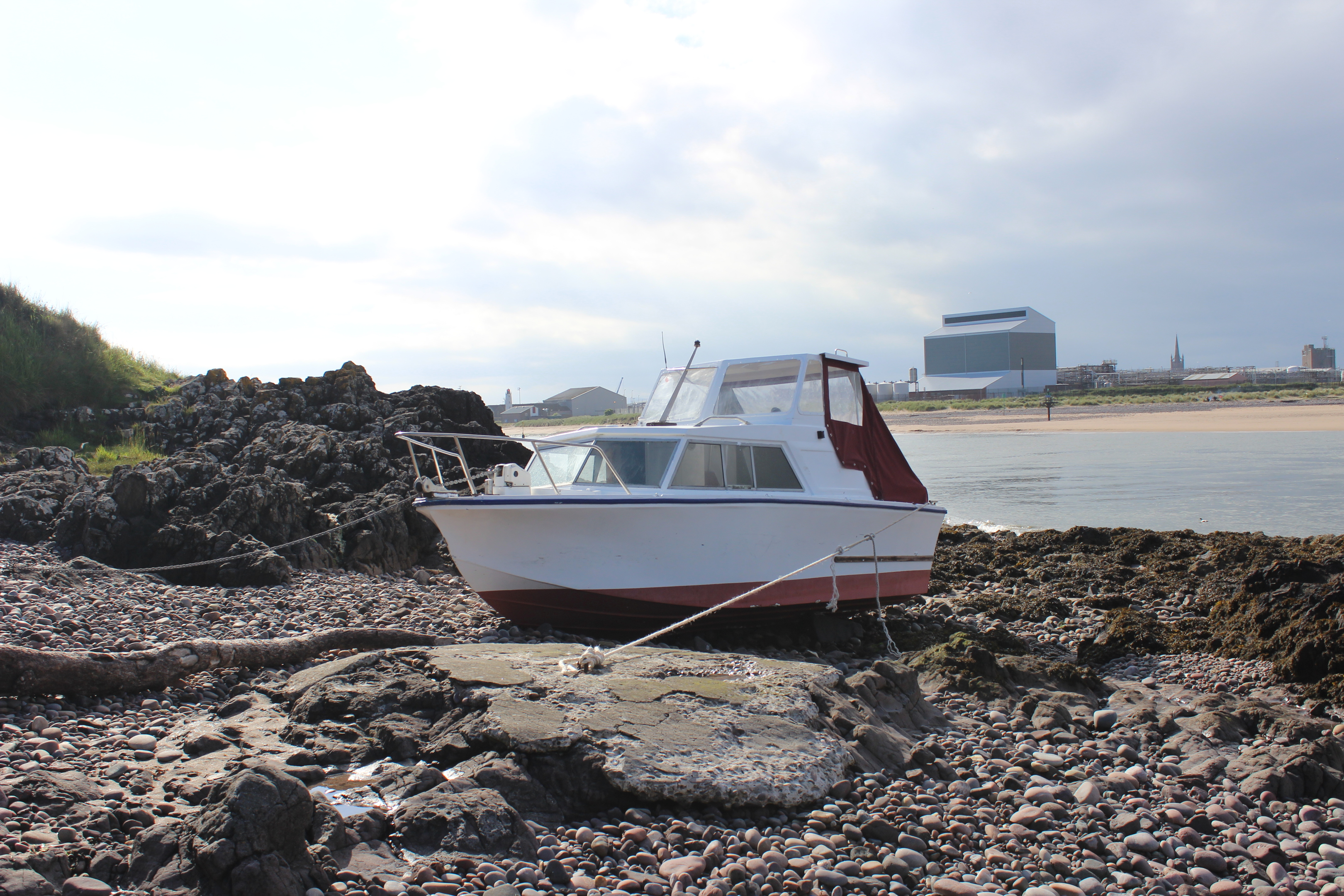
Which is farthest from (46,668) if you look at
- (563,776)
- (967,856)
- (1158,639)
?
(1158,639)

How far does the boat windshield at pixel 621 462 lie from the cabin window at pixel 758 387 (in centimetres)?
150

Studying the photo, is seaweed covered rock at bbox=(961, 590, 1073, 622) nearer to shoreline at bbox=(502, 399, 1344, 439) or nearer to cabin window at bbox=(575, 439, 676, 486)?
cabin window at bbox=(575, 439, 676, 486)

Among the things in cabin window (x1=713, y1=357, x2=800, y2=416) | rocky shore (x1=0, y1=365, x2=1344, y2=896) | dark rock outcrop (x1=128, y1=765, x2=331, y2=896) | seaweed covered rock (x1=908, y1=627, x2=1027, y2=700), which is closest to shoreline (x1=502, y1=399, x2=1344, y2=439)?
cabin window (x1=713, y1=357, x2=800, y2=416)

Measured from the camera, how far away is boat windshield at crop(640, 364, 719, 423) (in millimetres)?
9734

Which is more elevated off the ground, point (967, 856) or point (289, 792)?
point (289, 792)

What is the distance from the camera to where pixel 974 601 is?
1083cm

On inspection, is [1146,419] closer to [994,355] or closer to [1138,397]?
[1138,397]

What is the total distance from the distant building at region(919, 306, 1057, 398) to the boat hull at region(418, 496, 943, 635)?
85108mm

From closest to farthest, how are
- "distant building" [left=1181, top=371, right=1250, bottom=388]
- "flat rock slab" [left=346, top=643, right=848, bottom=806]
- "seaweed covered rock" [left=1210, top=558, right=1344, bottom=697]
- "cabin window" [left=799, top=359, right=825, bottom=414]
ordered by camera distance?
"flat rock slab" [left=346, top=643, right=848, bottom=806], "seaweed covered rock" [left=1210, top=558, right=1344, bottom=697], "cabin window" [left=799, top=359, right=825, bottom=414], "distant building" [left=1181, top=371, right=1250, bottom=388]

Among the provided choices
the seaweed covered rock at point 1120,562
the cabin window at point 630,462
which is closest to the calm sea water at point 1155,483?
the seaweed covered rock at point 1120,562

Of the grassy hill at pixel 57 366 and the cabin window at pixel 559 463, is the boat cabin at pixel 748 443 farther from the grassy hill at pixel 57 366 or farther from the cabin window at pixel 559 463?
the grassy hill at pixel 57 366

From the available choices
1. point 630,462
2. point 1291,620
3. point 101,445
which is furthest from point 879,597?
point 101,445

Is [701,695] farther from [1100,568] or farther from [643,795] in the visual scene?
[1100,568]

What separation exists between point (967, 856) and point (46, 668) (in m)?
4.97
